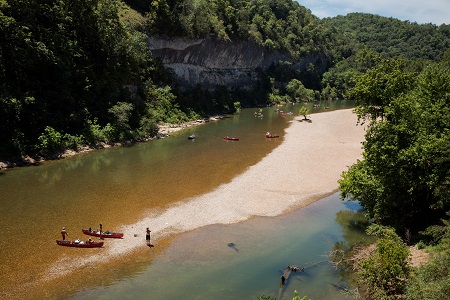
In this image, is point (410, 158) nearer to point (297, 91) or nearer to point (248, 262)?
point (248, 262)

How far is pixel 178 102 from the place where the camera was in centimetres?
7606

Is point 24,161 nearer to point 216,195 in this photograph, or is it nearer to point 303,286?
point 216,195

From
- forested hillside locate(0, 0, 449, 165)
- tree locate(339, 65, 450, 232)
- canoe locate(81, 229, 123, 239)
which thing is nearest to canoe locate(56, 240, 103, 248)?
canoe locate(81, 229, 123, 239)

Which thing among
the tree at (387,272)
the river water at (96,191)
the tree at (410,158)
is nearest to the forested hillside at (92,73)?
the river water at (96,191)

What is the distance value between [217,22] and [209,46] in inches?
253

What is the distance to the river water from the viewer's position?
23.5m

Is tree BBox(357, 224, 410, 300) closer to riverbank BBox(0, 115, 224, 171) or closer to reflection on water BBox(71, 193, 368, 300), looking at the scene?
reflection on water BBox(71, 193, 368, 300)

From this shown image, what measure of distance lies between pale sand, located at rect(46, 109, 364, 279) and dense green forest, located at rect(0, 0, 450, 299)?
238 inches

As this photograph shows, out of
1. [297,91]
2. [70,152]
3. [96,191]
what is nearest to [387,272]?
[96,191]

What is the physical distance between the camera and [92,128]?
5141 centimetres

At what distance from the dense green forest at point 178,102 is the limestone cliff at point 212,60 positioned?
2.11 m

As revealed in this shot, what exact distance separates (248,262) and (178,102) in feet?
182

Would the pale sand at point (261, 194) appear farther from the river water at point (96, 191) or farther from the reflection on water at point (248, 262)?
the reflection on water at point (248, 262)

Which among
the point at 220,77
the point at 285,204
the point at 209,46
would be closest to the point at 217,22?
the point at 209,46
